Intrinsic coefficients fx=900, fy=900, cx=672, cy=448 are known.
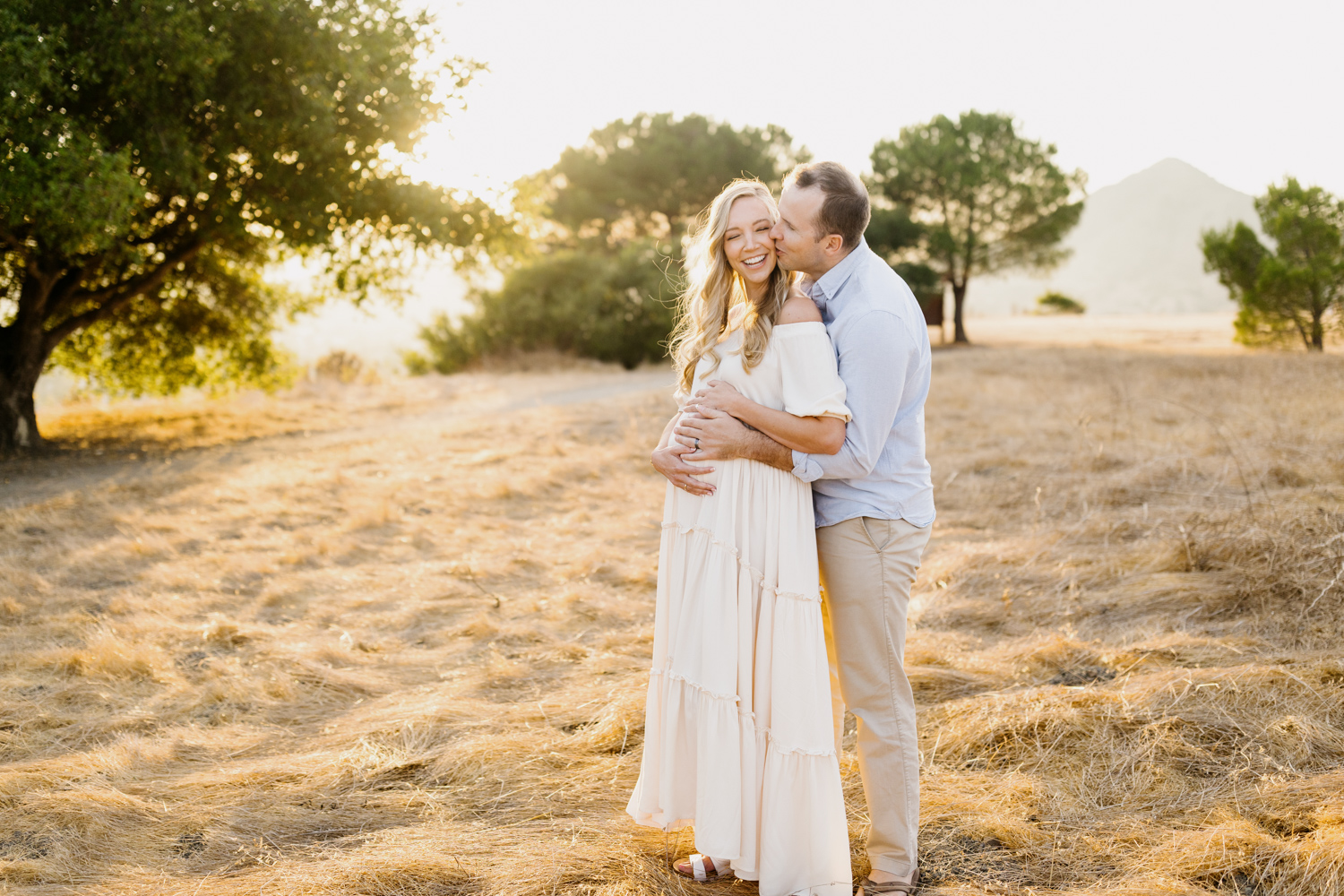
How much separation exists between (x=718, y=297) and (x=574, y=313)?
1932cm

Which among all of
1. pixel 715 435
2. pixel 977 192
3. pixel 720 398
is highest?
pixel 977 192

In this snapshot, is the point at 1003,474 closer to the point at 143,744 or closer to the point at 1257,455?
the point at 1257,455

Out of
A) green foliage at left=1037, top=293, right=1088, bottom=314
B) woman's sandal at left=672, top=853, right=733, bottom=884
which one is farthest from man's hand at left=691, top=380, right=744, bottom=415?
green foliage at left=1037, top=293, right=1088, bottom=314

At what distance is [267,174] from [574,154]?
17947 millimetres

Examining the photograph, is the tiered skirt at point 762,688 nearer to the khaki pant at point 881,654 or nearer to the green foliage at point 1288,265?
the khaki pant at point 881,654

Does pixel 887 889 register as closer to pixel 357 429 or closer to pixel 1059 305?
pixel 357 429

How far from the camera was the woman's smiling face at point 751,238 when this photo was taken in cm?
257

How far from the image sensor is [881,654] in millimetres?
2600

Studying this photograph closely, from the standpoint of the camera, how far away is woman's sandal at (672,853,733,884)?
2.82m

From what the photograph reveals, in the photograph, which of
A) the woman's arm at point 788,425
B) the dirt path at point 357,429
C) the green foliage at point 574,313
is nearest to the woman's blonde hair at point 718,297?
the woman's arm at point 788,425

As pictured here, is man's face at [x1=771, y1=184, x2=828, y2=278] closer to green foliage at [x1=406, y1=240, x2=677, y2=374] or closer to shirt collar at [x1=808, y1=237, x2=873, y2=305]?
shirt collar at [x1=808, y1=237, x2=873, y2=305]

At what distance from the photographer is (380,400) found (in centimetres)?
1603

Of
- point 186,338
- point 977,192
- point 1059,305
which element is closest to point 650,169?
point 977,192

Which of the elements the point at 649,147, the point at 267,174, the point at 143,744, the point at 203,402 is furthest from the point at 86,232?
the point at 649,147
